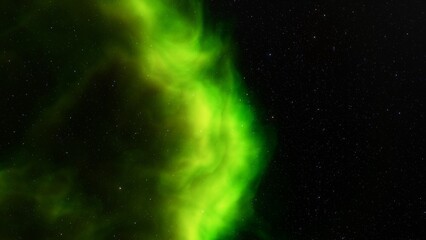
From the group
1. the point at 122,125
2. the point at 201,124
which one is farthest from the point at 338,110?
the point at 122,125

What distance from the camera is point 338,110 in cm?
152

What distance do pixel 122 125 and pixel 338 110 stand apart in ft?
2.52

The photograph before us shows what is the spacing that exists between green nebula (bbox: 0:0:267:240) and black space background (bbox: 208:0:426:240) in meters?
0.09

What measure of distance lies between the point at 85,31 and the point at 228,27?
486 millimetres

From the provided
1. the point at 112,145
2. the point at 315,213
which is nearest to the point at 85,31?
the point at 112,145

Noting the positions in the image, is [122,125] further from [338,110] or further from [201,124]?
[338,110]

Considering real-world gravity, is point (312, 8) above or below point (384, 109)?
above

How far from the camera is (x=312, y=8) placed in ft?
4.78

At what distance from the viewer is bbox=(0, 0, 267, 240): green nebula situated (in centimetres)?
137

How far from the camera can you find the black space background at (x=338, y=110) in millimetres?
1463

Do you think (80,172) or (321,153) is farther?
(321,153)

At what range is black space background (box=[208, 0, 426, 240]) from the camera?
1463 millimetres

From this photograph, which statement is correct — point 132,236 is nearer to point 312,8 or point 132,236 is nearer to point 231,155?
point 231,155

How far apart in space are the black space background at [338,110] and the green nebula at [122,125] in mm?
93
